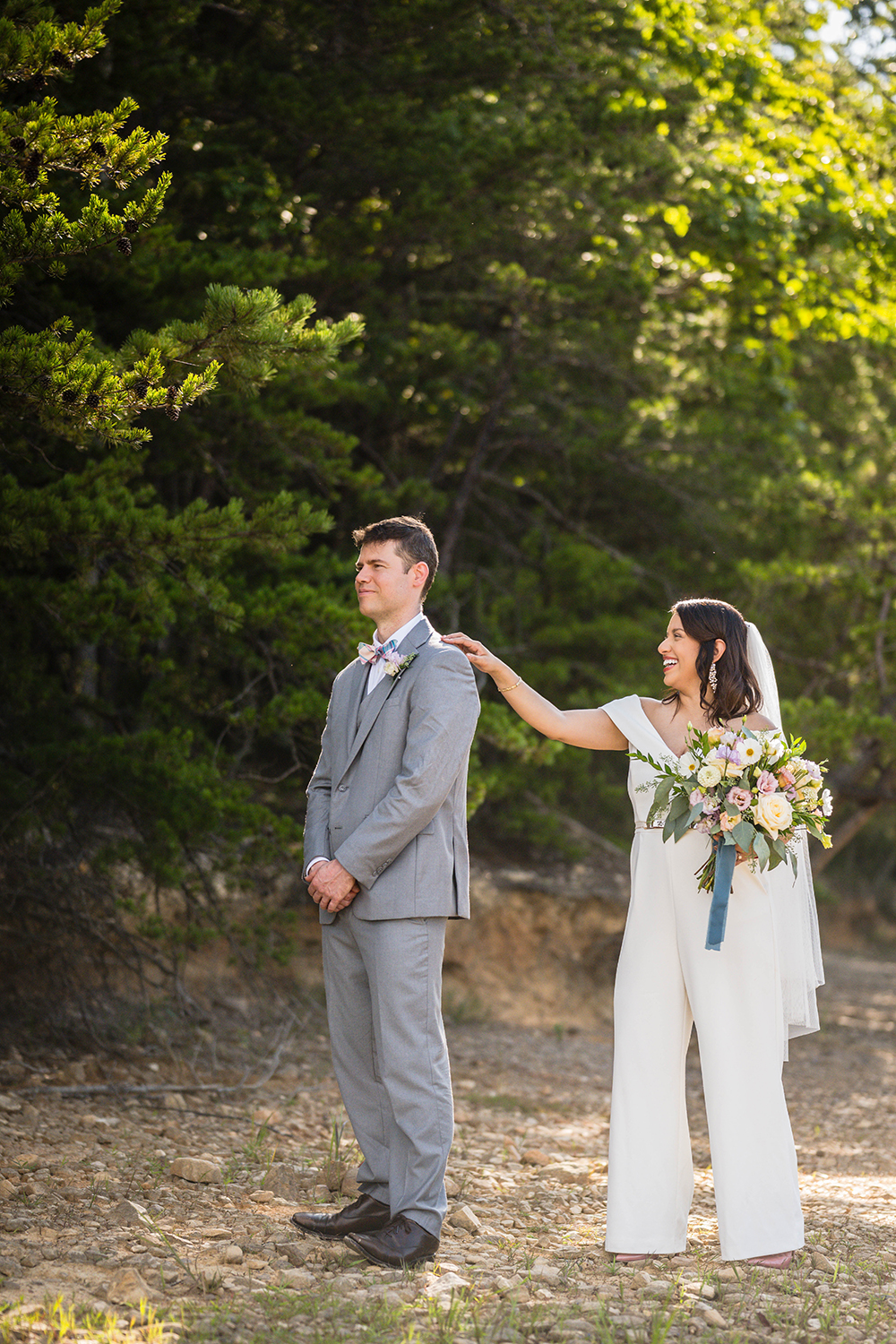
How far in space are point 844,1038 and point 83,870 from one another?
7622mm

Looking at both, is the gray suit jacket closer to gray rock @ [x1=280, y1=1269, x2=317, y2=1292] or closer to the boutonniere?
the boutonniere

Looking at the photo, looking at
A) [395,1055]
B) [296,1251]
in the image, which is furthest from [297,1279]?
[395,1055]

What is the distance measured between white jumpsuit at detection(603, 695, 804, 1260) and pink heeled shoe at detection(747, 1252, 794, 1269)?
0.8 inches

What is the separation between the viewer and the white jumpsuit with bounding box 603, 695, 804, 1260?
3688mm

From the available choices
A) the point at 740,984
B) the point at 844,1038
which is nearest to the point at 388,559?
the point at 740,984

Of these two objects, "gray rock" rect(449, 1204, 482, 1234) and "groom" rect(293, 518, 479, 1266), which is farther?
"gray rock" rect(449, 1204, 482, 1234)

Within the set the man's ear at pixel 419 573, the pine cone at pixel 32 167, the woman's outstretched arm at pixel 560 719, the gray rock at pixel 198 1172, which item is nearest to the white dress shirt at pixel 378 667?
the man's ear at pixel 419 573

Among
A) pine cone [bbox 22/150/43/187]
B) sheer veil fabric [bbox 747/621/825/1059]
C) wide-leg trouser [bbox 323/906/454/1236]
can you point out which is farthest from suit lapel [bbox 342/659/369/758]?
pine cone [bbox 22/150/43/187]

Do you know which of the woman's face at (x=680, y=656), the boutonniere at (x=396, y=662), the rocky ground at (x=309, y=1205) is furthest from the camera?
the woman's face at (x=680, y=656)

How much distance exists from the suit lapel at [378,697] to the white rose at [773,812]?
4.02ft

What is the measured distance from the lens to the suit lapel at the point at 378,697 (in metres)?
3.81

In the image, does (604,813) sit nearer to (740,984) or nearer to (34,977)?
(34,977)

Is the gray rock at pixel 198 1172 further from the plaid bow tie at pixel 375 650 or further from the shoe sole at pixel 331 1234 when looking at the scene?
the plaid bow tie at pixel 375 650

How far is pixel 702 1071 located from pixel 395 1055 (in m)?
1.05
